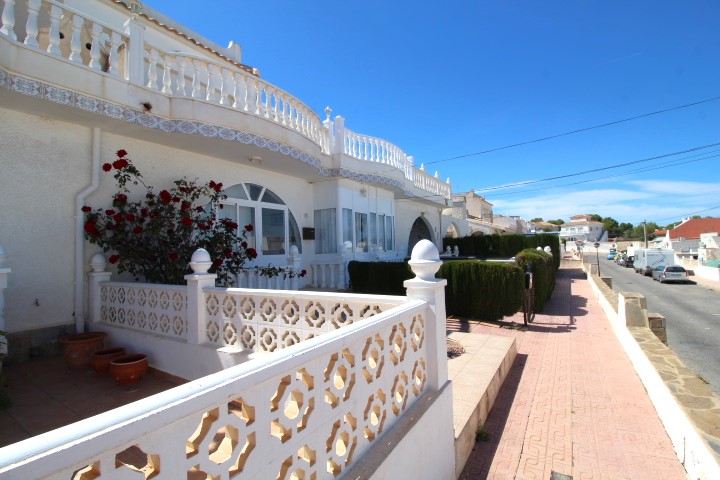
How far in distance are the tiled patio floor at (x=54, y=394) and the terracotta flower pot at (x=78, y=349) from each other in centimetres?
10

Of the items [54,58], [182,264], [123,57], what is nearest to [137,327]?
[182,264]

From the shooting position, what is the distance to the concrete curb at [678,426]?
2.66 metres

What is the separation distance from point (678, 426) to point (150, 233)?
6.82 meters

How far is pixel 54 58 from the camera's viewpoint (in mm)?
4453

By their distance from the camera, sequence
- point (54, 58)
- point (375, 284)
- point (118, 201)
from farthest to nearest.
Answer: point (375, 284)
point (118, 201)
point (54, 58)

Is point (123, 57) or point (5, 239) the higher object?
point (123, 57)

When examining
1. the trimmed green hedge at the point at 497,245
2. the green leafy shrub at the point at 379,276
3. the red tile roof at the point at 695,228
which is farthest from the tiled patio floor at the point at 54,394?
the red tile roof at the point at 695,228

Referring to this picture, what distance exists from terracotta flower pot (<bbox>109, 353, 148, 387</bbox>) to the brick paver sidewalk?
12.4ft

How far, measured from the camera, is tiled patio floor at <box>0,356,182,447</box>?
3.22m

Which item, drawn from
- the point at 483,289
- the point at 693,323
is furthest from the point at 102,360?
the point at 693,323

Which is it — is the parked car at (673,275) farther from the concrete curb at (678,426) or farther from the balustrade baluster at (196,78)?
the balustrade baluster at (196,78)

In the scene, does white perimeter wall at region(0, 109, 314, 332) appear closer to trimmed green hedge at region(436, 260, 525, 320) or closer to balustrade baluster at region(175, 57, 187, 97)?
balustrade baluster at region(175, 57, 187, 97)

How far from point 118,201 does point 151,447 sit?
5379mm

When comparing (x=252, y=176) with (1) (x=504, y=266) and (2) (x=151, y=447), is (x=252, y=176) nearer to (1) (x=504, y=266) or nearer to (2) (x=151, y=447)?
(1) (x=504, y=266)
